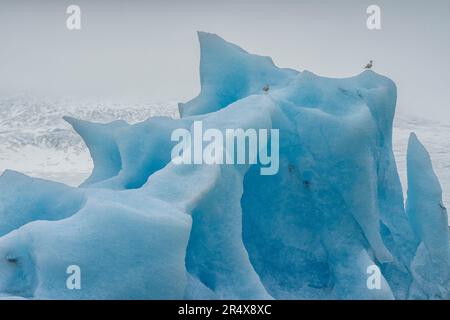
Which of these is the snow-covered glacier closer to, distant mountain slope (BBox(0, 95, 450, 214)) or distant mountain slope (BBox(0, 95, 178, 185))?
distant mountain slope (BBox(0, 95, 450, 214))

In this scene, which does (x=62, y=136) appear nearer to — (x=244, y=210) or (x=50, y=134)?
(x=50, y=134)

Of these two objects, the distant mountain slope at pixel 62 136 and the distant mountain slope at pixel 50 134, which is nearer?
the distant mountain slope at pixel 62 136

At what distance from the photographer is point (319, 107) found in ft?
24.2

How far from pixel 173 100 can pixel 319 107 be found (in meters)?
35.4

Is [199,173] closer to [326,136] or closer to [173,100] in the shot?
[326,136]

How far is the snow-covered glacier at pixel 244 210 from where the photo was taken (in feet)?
15.0

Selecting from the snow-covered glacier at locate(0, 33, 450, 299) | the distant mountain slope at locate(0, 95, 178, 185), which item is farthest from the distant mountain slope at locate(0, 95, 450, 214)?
the snow-covered glacier at locate(0, 33, 450, 299)

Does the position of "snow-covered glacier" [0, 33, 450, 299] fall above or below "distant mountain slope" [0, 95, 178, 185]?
above

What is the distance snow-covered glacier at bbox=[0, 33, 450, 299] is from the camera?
4559mm

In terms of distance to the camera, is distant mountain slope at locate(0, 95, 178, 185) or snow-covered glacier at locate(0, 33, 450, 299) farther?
distant mountain slope at locate(0, 95, 178, 185)

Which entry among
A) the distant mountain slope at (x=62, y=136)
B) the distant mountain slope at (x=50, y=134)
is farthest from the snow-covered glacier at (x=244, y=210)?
the distant mountain slope at (x=50, y=134)

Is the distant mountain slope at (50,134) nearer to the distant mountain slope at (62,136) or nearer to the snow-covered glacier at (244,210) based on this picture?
the distant mountain slope at (62,136)
